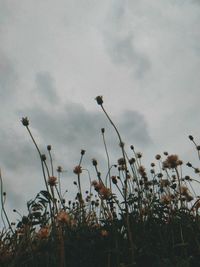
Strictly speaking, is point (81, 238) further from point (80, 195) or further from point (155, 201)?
point (155, 201)

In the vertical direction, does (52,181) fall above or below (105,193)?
above

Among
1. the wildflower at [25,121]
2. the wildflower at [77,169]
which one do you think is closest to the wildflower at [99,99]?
the wildflower at [25,121]

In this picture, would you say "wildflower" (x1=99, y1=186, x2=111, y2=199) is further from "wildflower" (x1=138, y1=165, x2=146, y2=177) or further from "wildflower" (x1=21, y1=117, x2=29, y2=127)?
"wildflower" (x1=138, y1=165, x2=146, y2=177)

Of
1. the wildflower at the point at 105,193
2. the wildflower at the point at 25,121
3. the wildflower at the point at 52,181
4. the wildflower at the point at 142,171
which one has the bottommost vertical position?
the wildflower at the point at 105,193

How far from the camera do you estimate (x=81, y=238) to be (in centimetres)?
332

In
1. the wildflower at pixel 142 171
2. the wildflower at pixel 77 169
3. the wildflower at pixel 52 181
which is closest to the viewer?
the wildflower at pixel 52 181

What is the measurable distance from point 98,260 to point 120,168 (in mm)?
1773

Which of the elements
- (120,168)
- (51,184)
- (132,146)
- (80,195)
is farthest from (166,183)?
(51,184)

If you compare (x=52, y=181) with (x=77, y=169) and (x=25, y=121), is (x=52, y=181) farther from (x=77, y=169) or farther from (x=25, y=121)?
(x=77, y=169)

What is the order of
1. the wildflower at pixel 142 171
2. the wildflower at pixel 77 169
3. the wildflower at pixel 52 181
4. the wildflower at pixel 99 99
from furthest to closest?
the wildflower at pixel 142 171 → the wildflower at pixel 77 169 → the wildflower at pixel 99 99 → the wildflower at pixel 52 181

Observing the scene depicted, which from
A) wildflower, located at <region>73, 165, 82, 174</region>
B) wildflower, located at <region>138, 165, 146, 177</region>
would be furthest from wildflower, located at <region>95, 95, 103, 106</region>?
wildflower, located at <region>138, 165, 146, 177</region>

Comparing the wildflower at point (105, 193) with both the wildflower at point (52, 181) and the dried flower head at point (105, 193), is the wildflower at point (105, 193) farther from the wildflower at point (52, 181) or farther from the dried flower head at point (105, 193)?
the wildflower at point (52, 181)

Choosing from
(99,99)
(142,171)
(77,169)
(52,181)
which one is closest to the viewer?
(52,181)

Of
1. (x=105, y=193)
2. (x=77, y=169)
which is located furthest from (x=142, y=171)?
(x=105, y=193)
